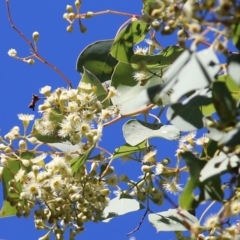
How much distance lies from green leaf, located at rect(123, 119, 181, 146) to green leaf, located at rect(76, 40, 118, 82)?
0.33 meters

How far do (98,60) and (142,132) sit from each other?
408 millimetres

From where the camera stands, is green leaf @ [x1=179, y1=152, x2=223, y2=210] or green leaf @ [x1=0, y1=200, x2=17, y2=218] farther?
green leaf @ [x1=0, y1=200, x2=17, y2=218]

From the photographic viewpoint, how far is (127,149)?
1.76 meters

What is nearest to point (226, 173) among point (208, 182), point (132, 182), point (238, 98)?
point (208, 182)

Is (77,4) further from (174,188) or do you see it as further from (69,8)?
(174,188)

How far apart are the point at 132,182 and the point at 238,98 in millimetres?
599

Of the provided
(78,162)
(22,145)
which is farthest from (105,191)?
(22,145)

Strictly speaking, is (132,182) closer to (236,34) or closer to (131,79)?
(131,79)

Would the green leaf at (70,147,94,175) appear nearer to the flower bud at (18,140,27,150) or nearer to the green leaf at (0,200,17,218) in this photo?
the flower bud at (18,140,27,150)

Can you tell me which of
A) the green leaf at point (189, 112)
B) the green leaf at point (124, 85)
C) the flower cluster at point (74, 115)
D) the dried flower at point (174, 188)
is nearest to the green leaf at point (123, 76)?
the green leaf at point (124, 85)

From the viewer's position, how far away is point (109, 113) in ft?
5.63

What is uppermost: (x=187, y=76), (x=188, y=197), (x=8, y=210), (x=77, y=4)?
(x=77, y=4)

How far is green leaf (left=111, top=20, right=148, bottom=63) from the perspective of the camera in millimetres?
1904

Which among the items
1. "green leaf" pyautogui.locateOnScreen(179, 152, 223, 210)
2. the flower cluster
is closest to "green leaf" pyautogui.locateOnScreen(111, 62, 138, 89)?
the flower cluster
